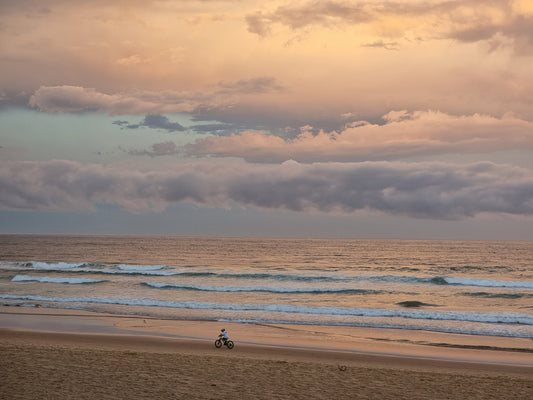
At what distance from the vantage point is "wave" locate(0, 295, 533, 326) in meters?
26.6

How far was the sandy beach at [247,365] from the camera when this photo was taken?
12.3m

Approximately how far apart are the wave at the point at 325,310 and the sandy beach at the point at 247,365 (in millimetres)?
5460

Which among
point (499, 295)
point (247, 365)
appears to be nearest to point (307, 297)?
point (499, 295)

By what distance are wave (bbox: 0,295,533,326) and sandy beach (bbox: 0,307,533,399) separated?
17.9 ft

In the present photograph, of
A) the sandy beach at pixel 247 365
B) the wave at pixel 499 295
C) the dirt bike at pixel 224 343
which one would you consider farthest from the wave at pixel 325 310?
the dirt bike at pixel 224 343

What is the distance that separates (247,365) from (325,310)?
14818 mm

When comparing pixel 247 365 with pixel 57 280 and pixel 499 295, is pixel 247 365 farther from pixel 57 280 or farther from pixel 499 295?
pixel 57 280

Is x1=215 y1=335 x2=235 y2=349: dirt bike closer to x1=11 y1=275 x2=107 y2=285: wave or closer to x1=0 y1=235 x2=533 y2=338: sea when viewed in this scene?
x1=0 y1=235 x2=533 y2=338: sea

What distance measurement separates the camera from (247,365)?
15406 mm

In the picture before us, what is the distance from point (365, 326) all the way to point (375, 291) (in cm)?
1624

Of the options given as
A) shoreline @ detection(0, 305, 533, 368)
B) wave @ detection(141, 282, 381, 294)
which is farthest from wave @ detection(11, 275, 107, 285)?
shoreline @ detection(0, 305, 533, 368)

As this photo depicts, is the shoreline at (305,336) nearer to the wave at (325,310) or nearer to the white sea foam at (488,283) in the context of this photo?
the wave at (325,310)

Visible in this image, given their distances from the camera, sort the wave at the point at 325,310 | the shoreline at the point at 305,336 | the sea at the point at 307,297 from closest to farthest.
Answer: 1. the shoreline at the point at 305,336
2. the sea at the point at 307,297
3. the wave at the point at 325,310

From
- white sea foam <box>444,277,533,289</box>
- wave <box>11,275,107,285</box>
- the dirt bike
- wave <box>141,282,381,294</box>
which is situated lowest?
wave <box>11,275,107,285</box>
